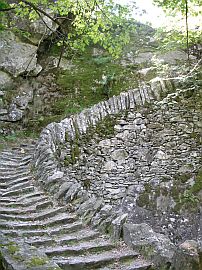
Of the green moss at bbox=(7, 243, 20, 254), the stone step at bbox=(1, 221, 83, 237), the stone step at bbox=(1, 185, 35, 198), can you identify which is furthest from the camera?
the stone step at bbox=(1, 185, 35, 198)

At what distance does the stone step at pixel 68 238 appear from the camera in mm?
3821

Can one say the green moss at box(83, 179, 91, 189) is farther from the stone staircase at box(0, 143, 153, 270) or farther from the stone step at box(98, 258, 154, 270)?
the stone step at box(98, 258, 154, 270)

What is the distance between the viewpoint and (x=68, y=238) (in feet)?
13.3

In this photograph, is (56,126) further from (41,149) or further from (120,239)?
(120,239)

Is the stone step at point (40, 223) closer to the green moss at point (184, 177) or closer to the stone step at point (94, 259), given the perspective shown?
the stone step at point (94, 259)

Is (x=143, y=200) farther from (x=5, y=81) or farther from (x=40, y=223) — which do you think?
(x=5, y=81)

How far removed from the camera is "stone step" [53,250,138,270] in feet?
11.1

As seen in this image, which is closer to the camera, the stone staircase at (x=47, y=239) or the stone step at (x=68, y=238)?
the stone staircase at (x=47, y=239)

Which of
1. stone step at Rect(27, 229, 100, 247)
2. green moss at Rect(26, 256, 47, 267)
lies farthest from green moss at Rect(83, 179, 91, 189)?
green moss at Rect(26, 256, 47, 267)

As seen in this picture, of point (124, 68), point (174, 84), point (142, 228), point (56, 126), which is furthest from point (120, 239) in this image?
point (124, 68)

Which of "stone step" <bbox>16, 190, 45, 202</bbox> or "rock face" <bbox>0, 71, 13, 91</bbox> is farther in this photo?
"rock face" <bbox>0, 71, 13, 91</bbox>

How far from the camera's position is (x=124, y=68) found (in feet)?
33.5

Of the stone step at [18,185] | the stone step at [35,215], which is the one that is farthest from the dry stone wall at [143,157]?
the stone step at [35,215]

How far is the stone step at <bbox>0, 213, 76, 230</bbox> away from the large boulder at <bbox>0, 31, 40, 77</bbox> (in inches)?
242
